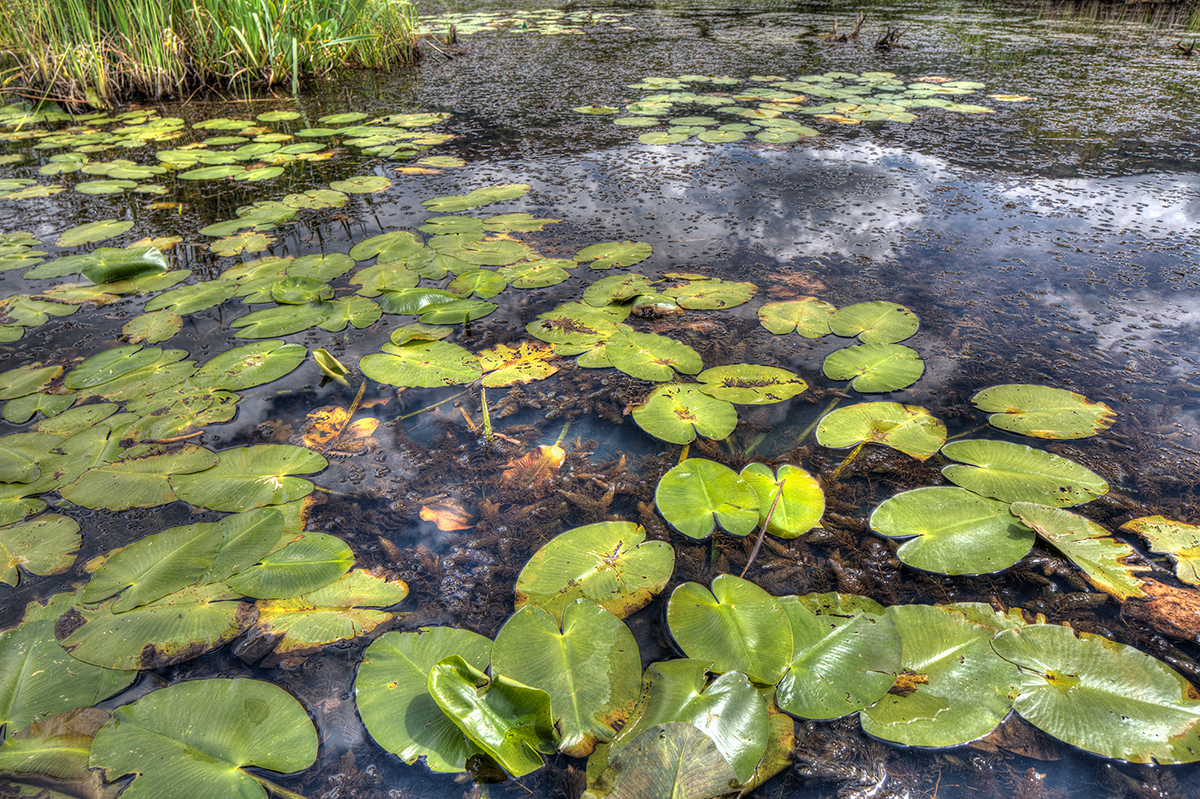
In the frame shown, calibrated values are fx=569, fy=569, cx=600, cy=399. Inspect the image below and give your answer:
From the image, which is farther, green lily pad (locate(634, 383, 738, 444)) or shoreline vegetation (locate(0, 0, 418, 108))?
shoreline vegetation (locate(0, 0, 418, 108))

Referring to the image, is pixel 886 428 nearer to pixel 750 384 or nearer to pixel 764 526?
pixel 750 384

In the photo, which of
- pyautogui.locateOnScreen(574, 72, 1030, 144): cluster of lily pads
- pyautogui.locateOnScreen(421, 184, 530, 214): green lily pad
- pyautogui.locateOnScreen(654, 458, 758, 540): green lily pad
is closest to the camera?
pyautogui.locateOnScreen(654, 458, 758, 540): green lily pad

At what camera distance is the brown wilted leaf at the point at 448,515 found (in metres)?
1.10

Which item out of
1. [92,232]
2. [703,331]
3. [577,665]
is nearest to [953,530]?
[577,665]

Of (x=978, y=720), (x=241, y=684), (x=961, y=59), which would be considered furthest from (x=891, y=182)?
(x=961, y=59)

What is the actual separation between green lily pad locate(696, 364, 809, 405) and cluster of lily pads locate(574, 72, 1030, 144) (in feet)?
6.97

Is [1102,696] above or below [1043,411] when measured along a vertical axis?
below

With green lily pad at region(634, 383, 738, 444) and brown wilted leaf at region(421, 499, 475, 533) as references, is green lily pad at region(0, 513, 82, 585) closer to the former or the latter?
brown wilted leaf at region(421, 499, 475, 533)

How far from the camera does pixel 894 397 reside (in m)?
1.36

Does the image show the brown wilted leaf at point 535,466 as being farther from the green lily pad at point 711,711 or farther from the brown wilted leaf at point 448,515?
the green lily pad at point 711,711

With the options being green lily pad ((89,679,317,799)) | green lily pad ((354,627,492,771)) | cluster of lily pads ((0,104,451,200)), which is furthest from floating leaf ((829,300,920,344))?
cluster of lily pads ((0,104,451,200))

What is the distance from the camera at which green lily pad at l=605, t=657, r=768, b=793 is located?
72 centimetres

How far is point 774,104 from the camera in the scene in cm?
371

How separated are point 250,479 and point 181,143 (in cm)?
328
